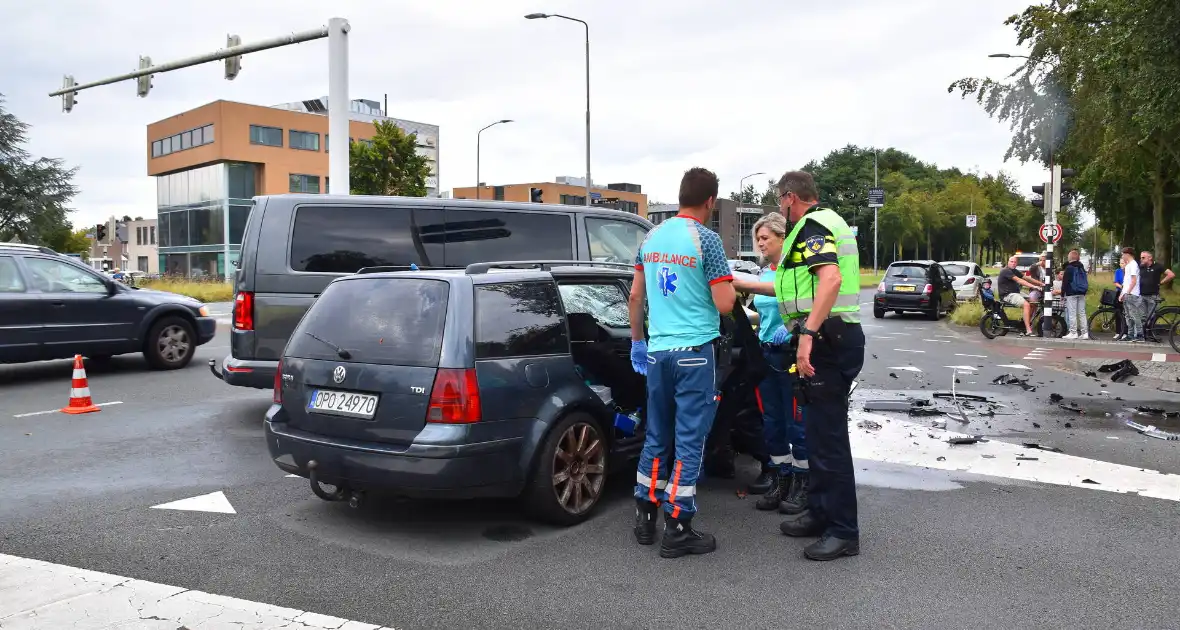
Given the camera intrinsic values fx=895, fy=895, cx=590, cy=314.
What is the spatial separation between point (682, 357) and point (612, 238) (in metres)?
4.94

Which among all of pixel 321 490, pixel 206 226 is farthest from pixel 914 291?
pixel 206 226

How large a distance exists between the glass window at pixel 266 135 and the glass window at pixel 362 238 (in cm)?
5251

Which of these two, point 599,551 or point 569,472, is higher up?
point 569,472

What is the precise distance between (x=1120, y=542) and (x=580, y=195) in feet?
283

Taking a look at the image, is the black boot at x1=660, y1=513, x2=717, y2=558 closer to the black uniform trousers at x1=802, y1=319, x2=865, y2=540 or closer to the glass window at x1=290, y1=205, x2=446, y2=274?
the black uniform trousers at x1=802, y1=319, x2=865, y2=540

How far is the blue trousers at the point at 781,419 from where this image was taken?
5.33m

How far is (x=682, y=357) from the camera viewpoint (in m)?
4.54

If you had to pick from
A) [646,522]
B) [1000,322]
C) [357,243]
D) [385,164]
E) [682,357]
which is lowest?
[646,522]

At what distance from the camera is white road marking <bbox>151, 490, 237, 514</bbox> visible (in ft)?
17.9

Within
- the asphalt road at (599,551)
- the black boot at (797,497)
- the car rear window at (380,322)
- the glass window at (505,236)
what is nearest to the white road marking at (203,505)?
the asphalt road at (599,551)

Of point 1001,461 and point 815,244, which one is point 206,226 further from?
point 815,244

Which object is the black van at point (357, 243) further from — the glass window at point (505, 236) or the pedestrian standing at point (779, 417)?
the pedestrian standing at point (779, 417)

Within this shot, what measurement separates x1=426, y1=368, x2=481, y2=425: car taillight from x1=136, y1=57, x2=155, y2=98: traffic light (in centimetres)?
1793

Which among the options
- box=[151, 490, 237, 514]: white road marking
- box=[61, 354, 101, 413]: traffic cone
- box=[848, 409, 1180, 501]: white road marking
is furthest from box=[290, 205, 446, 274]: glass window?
box=[848, 409, 1180, 501]: white road marking
